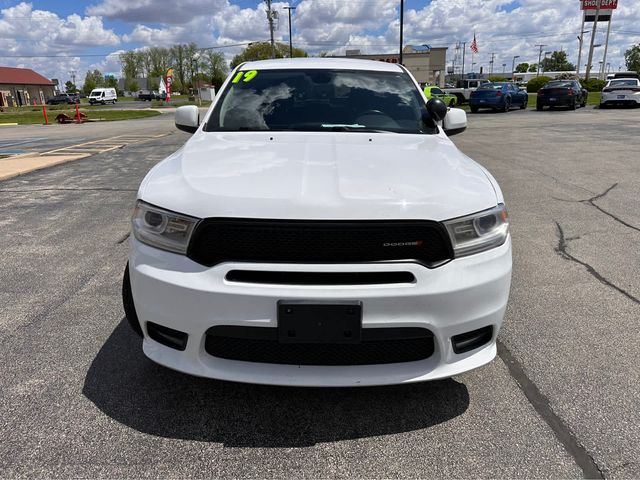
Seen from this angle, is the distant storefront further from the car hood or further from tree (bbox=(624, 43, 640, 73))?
tree (bbox=(624, 43, 640, 73))

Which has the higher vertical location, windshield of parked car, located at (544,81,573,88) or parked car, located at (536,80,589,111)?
windshield of parked car, located at (544,81,573,88)

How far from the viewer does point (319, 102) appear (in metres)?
3.66

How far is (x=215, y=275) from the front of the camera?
6.88 ft

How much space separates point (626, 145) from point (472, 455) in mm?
12531

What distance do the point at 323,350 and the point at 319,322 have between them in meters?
0.20

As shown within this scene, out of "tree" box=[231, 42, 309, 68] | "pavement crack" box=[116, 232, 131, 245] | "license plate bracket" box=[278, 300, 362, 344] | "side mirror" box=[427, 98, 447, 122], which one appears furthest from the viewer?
"tree" box=[231, 42, 309, 68]

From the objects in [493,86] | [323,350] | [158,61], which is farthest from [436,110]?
[158,61]

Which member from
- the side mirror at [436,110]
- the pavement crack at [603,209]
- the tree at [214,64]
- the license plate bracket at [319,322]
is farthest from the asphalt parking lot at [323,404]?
the tree at [214,64]

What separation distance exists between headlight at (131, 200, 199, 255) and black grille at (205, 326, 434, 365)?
435 millimetres

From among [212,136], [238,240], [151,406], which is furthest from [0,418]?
[212,136]

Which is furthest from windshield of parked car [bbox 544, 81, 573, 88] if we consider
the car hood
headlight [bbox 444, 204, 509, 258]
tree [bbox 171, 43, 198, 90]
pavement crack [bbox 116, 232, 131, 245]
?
tree [bbox 171, 43, 198, 90]

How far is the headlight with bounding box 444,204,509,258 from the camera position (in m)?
2.19

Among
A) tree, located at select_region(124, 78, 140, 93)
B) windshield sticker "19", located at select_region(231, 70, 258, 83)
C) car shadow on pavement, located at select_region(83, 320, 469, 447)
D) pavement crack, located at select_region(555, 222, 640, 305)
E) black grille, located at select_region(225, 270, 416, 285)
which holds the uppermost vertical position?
tree, located at select_region(124, 78, 140, 93)

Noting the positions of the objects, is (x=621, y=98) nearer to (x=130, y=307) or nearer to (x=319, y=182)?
(x=319, y=182)
